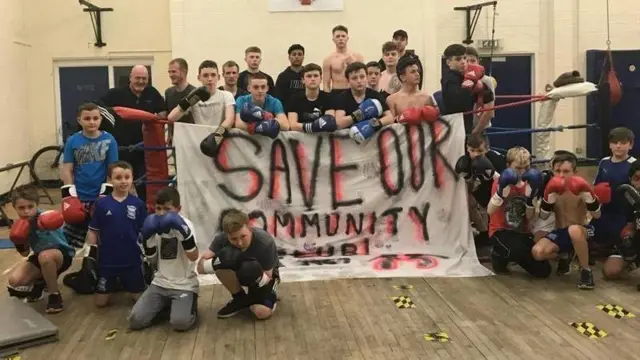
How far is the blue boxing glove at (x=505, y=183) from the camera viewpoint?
4.71 meters

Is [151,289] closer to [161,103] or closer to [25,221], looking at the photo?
[25,221]

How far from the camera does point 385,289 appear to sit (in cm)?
470

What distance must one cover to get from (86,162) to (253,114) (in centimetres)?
129

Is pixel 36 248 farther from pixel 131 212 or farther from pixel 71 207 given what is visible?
pixel 131 212

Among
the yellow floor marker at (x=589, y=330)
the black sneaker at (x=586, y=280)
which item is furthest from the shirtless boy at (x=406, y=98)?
the yellow floor marker at (x=589, y=330)

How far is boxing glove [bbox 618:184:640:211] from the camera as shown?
4.64 metres

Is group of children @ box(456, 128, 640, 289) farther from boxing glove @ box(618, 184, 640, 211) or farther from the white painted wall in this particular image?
the white painted wall

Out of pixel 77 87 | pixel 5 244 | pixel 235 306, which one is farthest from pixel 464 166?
pixel 77 87

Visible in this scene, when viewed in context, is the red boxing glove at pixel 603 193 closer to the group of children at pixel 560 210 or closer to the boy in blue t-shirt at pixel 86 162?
the group of children at pixel 560 210

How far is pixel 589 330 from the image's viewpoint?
3.83 m

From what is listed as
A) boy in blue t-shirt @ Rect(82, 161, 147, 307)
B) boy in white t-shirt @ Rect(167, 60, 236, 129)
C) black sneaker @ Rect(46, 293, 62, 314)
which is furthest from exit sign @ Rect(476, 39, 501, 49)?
black sneaker @ Rect(46, 293, 62, 314)

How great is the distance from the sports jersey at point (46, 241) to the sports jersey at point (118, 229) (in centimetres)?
26

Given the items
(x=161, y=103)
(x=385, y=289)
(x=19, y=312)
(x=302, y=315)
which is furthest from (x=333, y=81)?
(x=19, y=312)

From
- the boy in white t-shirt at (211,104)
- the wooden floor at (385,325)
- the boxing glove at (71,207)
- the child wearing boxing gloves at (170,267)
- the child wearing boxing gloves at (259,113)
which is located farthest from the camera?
the boy in white t-shirt at (211,104)
